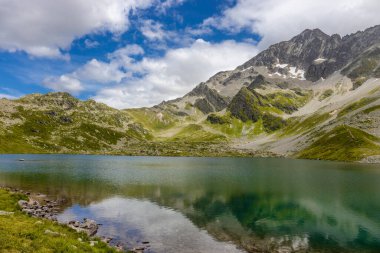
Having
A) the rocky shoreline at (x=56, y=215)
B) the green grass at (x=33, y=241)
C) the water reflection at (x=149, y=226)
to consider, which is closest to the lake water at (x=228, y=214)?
the water reflection at (x=149, y=226)

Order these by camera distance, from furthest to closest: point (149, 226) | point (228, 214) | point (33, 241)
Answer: point (228, 214), point (149, 226), point (33, 241)

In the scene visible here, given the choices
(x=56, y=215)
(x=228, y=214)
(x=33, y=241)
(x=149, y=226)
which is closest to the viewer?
(x=33, y=241)

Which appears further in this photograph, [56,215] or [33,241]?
[56,215]

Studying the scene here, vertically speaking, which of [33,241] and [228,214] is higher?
[33,241]

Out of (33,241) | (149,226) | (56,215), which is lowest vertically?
(149,226)

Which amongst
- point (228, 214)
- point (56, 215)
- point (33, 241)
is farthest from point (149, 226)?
point (33, 241)

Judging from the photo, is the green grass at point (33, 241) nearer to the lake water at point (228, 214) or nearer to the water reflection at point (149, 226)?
the water reflection at point (149, 226)

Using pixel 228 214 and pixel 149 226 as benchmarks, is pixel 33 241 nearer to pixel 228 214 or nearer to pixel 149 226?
pixel 149 226

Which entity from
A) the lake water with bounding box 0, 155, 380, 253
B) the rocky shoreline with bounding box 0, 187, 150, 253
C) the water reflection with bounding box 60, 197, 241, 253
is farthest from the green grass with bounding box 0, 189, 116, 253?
the lake water with bounding box 0, 155, 380, 253

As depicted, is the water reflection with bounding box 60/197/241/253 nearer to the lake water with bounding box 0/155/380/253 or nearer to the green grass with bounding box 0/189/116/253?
the lake water with bounding box 0/155/380/253

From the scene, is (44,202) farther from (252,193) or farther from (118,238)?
(252,193)

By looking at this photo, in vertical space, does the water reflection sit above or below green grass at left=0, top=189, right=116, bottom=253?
below

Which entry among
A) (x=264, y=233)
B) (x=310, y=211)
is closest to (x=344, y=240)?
(x=264, y=233)

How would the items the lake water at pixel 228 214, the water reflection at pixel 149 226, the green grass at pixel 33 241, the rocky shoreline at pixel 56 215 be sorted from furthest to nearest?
the lake water at pixel 228 214, the water reflection at pixel 149 226, the rocky shoreline at pixel 56 215, the green grass at pixel 33 241
